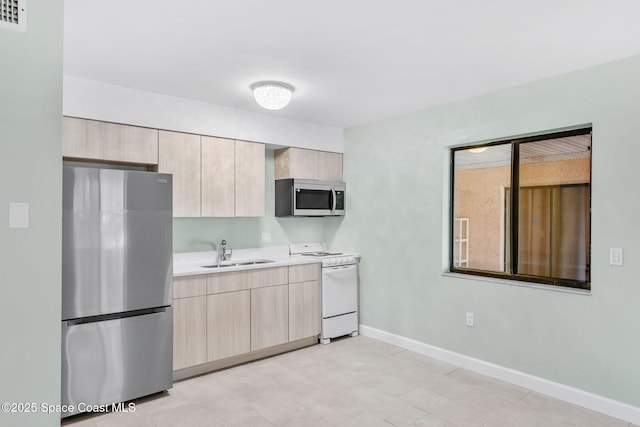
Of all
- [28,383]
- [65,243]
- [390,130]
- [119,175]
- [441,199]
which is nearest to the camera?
[28,383]

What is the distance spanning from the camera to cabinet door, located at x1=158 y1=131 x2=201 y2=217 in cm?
352

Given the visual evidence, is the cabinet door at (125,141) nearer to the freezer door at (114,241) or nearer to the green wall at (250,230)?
the freezer door at (114,241)

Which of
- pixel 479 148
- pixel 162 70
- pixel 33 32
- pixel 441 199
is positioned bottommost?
pixel 441 199

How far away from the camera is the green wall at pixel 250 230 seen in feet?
12.9

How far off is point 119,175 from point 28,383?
4.73 ft

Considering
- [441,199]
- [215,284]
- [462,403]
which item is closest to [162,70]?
[215,284]

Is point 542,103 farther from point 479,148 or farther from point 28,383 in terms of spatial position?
point 28,383

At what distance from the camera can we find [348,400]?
2.98 m

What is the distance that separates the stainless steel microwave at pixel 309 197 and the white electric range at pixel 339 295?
54 centimetres

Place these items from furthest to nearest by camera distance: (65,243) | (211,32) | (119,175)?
1. (119,175)
2. (65,243)
3. (211,32)

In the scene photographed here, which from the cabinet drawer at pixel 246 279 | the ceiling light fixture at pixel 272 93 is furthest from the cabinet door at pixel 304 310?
the ceiling light fixture at pixel 272 93

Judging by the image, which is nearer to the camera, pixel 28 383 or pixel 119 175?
pixel 28 383

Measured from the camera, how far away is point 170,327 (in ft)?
10.2

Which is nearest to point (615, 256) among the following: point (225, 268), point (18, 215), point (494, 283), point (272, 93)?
point (494, 283)
